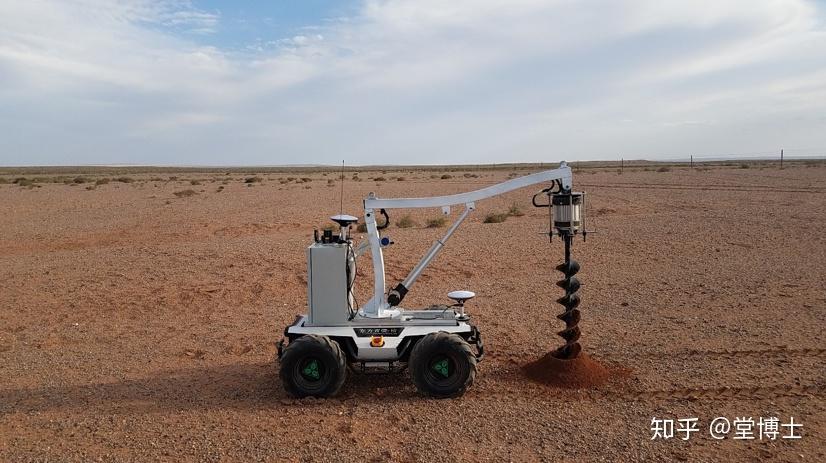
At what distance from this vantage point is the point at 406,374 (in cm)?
754

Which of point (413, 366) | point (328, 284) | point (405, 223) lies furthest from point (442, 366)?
point (405, 223)

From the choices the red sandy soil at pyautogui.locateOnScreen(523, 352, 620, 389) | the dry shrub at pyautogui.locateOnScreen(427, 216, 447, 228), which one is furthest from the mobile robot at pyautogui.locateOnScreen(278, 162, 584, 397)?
the dry shrub at pyautogui.locateOnScreen(427, 216, 447, 228)

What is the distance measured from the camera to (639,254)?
48.0 feet

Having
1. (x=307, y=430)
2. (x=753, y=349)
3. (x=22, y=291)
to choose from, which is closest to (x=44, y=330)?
(x=22, y=291)

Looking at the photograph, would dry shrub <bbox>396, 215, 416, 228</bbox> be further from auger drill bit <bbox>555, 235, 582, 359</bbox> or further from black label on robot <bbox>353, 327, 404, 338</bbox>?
black label on robot <bbox>353, 327, 404, 338</bbox>

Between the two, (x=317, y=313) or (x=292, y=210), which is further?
(x=292, y=210)

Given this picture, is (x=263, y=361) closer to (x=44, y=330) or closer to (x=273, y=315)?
(x=273, y=315)

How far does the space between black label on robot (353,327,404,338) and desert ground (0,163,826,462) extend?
65 cm

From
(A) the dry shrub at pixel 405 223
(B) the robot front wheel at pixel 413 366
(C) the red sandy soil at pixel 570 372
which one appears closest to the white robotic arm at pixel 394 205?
(B) the robot front wheel at pixel 413 366

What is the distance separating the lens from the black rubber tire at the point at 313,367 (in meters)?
6.61

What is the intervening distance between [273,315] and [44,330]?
3424 mm

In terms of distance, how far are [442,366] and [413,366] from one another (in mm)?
306

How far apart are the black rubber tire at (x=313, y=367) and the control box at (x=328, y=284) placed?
32 cm

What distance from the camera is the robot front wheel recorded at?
661 centimetres
